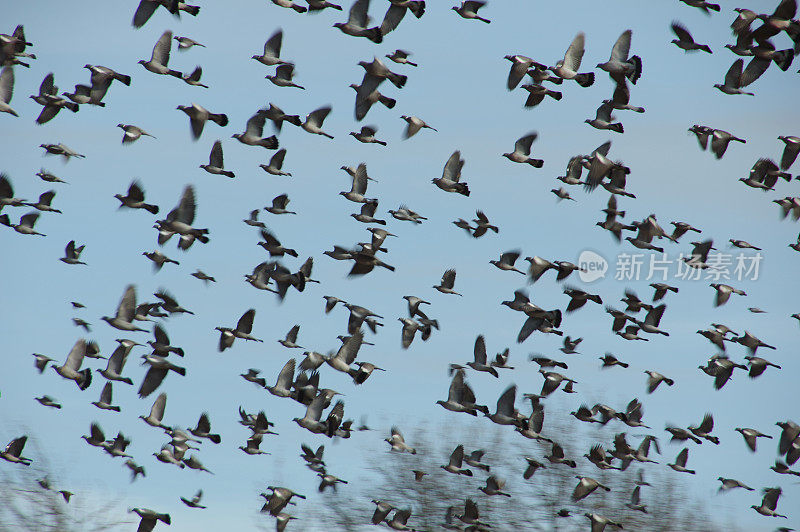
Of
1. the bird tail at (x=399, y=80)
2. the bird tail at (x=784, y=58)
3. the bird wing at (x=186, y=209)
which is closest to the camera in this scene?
the bird tail at (x=399, y=80)

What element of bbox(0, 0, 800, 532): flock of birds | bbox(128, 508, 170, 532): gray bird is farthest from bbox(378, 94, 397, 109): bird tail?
bbox(128, 508, 170, 532): gray bird

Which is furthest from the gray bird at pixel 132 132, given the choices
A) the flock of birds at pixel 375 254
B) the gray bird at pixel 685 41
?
the gray bird at pixel 685 41

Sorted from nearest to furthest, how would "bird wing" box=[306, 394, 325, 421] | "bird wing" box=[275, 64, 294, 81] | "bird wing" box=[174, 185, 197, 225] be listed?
1. "bird wing" box=[174, 185, 197, 225]
2. "bird wing" box=[275, 64, 294, 81]
3. "bird wing" box=[306, 394, 325, 421]

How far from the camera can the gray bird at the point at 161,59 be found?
99.3ft

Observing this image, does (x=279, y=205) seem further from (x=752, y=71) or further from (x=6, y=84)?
(x=752, y=71)

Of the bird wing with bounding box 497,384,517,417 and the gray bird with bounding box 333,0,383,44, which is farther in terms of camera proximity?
the bird wing with bounding box 497,384,517,417

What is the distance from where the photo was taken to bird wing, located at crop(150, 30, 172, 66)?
30547 mm

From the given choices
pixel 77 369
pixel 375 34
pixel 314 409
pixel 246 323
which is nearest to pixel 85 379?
pixel 77 369

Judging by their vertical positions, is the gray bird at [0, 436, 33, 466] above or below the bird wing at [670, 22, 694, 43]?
below

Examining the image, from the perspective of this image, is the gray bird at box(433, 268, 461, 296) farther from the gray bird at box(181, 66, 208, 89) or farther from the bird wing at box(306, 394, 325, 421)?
the gray bird at box(181, 66, 208, 89)

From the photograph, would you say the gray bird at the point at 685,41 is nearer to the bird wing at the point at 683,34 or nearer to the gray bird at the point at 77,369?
the bird wing at the point at 683,34

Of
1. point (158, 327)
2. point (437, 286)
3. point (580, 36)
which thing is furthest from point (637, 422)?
point (158, 327)

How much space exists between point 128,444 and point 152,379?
692 cm

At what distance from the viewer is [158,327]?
3119cm
